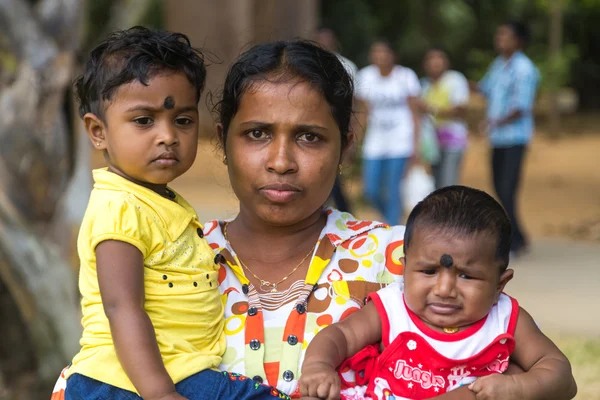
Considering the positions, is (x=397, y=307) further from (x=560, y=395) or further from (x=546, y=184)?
(x=546, y=184)

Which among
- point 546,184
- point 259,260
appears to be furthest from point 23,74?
point 546,184

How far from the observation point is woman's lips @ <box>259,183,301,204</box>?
8.04ft

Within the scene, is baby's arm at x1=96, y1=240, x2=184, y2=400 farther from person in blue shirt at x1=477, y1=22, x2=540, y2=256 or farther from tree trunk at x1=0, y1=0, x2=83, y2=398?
person in blue shirt at x1=477, y1=22, x2=540, y2=256

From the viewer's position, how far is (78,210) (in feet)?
19.4

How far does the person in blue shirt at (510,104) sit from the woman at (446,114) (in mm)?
324

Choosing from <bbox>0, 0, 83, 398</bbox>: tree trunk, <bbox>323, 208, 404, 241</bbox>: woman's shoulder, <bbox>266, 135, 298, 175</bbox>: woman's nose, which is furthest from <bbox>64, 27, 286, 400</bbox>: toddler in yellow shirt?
<bbox>0, 0, 83, 398</bbox>: tree trunk

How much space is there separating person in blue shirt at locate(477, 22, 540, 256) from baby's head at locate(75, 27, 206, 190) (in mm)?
6171

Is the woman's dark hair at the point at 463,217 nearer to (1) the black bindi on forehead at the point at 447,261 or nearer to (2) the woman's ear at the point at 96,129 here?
(1) the black bindi on forehead at the point at 447,261

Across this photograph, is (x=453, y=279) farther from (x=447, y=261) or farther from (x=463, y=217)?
(x=463, y=217)

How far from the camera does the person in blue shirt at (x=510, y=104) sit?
815 cm

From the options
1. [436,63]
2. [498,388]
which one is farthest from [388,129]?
[498,388]

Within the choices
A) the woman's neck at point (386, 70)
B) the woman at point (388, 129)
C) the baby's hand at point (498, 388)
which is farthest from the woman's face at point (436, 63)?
the baby's hand at point (498, 388)

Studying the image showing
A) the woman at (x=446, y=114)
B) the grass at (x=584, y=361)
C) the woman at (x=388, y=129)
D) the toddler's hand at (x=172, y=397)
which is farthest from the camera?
the woman at (x=446, y=114)

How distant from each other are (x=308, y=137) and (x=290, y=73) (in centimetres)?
18
